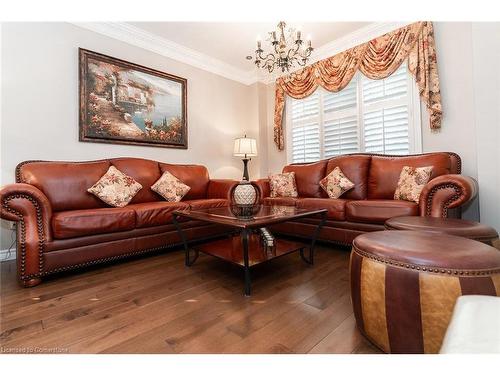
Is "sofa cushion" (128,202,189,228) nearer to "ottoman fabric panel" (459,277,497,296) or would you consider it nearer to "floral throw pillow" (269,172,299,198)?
"floral throw pillow" (269,172,299,198)

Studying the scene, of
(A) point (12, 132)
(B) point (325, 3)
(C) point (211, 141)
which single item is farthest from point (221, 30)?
(A) point (12, 132)

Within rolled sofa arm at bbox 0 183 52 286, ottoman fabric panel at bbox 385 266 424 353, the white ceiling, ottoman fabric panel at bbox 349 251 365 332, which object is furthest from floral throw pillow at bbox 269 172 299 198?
rolled sofa arm at bbox 0 183 52 286

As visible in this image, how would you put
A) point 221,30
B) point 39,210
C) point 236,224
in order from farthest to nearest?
1. point 221,30
2. point 39,210
3. point 236,224

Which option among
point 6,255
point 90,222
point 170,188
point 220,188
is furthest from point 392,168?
point 6,255

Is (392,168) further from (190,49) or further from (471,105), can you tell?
(190,49)

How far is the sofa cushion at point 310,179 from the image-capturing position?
3.21m

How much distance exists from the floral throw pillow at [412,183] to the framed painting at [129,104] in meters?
2.80

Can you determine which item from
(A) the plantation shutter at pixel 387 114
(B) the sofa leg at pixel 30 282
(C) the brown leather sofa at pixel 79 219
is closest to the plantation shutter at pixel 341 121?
(A) the plantation shutter at pixel 387 114

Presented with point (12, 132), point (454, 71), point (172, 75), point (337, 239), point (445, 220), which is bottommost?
point (337, 239)

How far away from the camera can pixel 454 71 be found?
8.48 feet

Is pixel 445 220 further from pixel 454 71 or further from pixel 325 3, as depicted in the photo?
pixel 454 71

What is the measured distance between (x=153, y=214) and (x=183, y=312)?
1.19 m

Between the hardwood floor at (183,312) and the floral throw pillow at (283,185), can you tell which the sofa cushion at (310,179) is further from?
the hardwood floor at (183,312)

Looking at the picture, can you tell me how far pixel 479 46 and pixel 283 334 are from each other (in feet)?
10.5
